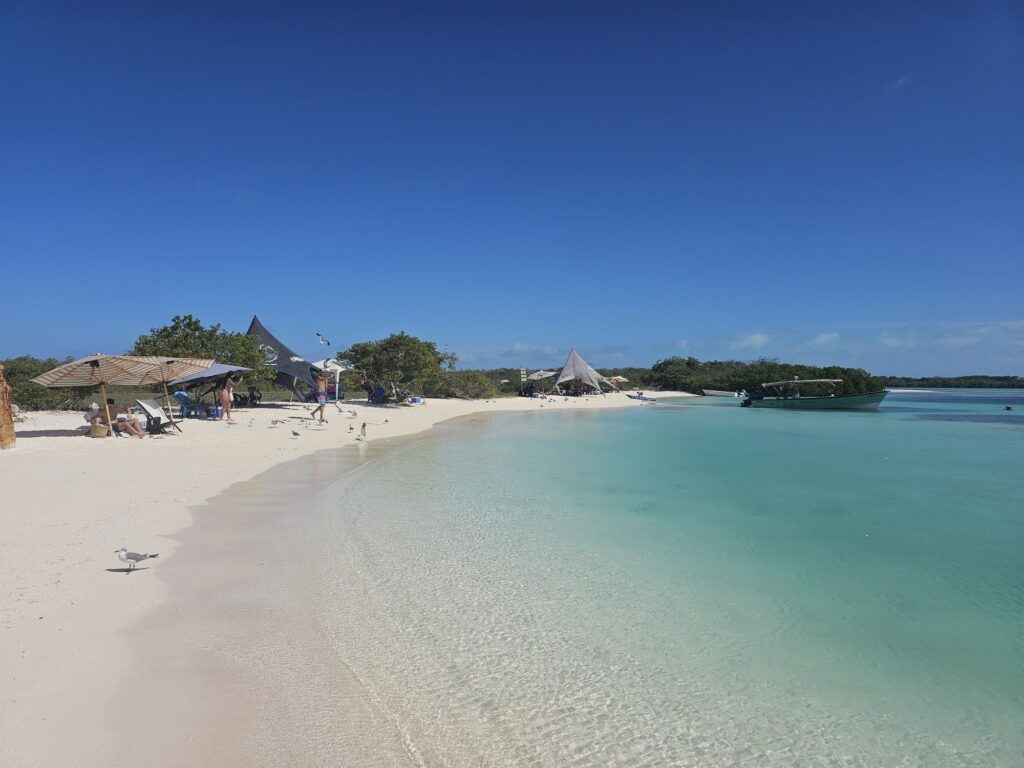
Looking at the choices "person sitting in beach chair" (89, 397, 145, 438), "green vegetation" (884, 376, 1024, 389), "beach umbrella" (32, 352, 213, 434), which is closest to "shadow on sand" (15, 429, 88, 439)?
"person sitting in beach chair" (89, 397, 145, 438)

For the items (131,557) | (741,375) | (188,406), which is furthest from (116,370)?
(741,375)

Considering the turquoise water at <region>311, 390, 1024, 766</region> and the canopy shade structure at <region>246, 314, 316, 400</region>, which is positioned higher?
the canopy shade structure at <region>246, 314, 316, 400</region>

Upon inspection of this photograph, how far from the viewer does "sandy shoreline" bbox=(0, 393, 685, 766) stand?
2947 millimetres

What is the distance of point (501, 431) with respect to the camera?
21797 millimetres

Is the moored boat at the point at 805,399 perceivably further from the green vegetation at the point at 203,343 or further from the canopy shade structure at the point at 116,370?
the canopy shade structure at the point at 116,370

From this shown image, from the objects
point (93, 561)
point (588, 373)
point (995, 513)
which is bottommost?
point (995, 513)

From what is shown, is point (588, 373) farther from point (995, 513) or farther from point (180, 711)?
point (180, 711)

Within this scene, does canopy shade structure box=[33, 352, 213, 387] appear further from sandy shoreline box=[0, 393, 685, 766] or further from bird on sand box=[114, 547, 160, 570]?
bird on sand box=[114, 547, 160, 570]

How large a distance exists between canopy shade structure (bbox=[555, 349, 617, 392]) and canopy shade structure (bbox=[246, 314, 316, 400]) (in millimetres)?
24895

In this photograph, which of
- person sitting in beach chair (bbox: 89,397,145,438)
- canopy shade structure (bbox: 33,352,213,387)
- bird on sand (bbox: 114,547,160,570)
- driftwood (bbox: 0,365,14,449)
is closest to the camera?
bird on sand (bbox: 114,547,160,570)

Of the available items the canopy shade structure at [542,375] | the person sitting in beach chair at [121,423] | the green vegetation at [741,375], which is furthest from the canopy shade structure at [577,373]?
the person sitting in beach chair at [121,423]

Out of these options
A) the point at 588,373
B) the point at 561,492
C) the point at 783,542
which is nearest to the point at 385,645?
the point at 783,542

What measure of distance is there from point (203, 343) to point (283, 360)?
4.41 meters

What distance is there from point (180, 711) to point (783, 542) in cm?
681
